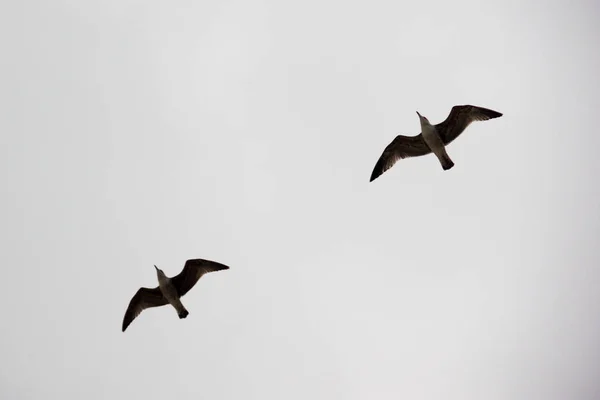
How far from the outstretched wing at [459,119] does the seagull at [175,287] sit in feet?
28.8

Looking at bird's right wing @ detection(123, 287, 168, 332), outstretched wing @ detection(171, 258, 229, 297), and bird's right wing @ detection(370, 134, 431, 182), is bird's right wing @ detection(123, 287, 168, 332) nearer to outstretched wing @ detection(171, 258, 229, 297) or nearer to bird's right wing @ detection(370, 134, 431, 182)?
outstretched wing @ detection(171, 258, 229, 297)

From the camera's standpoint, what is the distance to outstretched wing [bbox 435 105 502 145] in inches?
990

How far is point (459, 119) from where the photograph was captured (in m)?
25.5

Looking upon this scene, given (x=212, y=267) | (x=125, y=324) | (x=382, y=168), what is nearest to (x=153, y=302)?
(x=125, y=324)

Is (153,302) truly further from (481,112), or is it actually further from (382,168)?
(481,112)

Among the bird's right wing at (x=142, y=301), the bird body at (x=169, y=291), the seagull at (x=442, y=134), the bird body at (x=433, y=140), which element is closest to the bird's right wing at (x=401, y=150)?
the seagull at (x=442, y=134)

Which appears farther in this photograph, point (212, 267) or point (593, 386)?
point (593, 386)

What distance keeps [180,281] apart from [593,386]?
56.9 metres

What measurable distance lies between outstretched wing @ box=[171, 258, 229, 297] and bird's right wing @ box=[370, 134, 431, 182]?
6.48m

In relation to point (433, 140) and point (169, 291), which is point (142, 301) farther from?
Result: point (433, 140)

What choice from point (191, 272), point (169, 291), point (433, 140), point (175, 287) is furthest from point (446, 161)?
point (169, 291)

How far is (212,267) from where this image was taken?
26688mm

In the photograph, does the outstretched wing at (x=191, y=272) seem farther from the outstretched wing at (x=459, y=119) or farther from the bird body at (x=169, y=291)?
the outstretched wing at (x=459, y=119)

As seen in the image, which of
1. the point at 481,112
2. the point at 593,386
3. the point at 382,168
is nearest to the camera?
the point at 481,112
